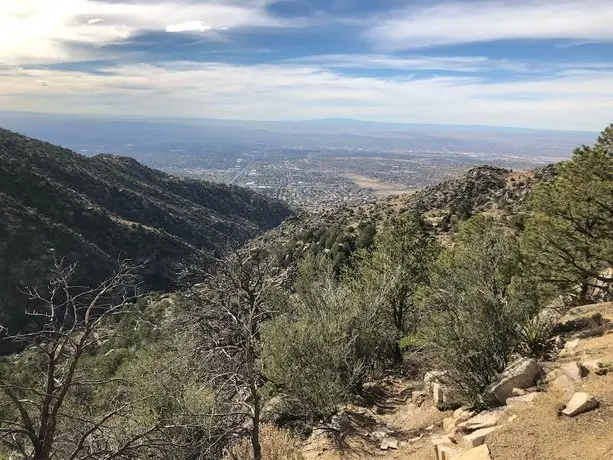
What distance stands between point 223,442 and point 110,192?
8784 centimetres

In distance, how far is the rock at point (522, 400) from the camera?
355 inches

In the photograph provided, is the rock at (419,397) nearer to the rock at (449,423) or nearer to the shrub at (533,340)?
the rock at (449,423)

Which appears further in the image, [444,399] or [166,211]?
[166,211]

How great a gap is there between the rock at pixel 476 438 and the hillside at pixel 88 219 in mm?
26685

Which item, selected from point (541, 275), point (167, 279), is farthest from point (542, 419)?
point (167, 279)

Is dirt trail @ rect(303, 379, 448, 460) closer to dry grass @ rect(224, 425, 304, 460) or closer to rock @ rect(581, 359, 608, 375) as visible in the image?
dry grass @ rect(224, 425, 304, 460)

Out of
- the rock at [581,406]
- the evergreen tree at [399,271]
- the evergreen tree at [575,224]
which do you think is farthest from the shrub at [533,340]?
the evergreen tree at [399,271]

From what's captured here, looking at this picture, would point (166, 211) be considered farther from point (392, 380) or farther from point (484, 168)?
point (392, 380)

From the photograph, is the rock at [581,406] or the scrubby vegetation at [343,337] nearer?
the rock at [581,406]

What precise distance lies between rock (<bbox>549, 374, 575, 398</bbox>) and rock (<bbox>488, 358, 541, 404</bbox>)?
41 cm

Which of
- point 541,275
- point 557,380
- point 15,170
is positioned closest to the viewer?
point 557,380

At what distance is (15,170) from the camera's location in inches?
2790

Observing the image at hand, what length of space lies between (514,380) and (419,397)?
4023mm

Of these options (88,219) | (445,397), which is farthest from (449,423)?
(88,219)
